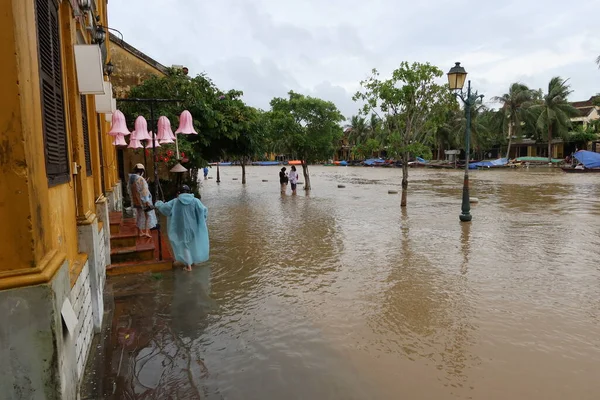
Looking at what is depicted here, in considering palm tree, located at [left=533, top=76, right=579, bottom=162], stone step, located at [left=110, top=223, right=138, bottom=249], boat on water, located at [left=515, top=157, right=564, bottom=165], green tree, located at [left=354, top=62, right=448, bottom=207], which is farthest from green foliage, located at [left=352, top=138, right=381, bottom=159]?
boat on water, located at [left=515, top=157, right=564, bottom=165]

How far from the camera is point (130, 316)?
5605 mm

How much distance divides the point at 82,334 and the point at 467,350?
3.99 m

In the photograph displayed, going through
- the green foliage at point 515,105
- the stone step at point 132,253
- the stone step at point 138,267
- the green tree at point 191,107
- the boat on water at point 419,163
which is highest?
the green foliage at point 515,105

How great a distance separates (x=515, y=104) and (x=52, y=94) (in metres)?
56.3

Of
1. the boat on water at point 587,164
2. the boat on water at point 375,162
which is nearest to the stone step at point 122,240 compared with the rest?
the boat on water at point 587,164

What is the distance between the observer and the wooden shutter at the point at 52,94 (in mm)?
3170

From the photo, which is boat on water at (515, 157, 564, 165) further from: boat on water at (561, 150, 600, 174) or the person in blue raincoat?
the person in blue raincoat

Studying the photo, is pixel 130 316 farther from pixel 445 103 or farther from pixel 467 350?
pixel 445 103

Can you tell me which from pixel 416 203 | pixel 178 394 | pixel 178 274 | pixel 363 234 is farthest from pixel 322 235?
pixel 416 203

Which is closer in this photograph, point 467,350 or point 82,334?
point 82,334

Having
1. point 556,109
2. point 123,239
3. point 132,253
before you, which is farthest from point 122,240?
point 556,109

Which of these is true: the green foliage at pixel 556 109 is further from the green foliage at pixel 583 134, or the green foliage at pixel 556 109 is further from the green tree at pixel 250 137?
the green tree at pixel 250 137

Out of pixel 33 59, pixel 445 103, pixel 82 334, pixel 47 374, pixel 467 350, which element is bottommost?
pixel 467 350

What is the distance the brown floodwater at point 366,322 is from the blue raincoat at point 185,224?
0.36m
